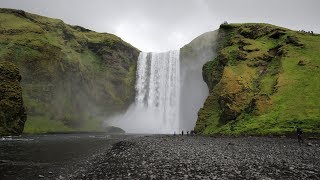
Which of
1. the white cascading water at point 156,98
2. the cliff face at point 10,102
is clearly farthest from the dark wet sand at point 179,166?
the white cascading water at point 156,98

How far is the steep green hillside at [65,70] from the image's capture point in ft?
345

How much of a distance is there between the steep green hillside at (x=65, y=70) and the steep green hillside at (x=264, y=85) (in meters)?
48.7

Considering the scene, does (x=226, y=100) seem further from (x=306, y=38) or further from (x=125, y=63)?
(x=125, y=63)

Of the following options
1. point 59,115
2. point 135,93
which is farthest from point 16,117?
point 135,93

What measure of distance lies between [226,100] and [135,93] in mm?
65433

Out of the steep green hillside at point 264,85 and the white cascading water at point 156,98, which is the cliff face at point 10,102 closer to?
the steep green hillside at point 264,85

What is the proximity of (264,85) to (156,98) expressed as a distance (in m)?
55.2

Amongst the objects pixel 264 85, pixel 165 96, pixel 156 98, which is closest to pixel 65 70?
pixel 156 98

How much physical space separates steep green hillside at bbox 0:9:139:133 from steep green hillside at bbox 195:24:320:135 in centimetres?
4869

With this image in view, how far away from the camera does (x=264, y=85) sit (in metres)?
70.2

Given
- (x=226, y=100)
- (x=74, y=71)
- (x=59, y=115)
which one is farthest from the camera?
(x=74, y=71)

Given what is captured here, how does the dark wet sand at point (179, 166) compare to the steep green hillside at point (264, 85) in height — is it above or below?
below

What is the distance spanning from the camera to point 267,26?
96.8 meters

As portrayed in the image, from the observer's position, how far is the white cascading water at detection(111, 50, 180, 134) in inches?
4481
